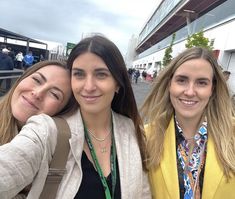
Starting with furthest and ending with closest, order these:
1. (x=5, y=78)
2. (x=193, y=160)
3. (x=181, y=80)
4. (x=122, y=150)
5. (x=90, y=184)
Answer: (x=5, y=78) < (x=181, y=80) < (x=193, y=160) < (x=122, y=150) < (x=90, y=184)

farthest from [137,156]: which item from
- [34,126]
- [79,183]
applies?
[34,126]

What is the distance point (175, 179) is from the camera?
226cm

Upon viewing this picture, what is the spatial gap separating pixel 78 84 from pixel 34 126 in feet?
1.46

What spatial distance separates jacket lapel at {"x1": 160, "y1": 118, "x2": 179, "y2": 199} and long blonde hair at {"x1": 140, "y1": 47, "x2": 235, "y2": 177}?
1.6 inches

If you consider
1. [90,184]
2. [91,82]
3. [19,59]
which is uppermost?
[91,82]

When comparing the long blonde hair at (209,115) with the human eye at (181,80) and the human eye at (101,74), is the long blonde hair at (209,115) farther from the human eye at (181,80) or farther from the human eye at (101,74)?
the human eye at (101,74)

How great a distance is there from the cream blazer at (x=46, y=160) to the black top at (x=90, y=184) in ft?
0.14

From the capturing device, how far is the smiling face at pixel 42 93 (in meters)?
2.12

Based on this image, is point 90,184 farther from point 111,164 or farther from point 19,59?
point 19,59

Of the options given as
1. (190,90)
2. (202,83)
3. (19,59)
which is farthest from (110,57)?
(19,59)

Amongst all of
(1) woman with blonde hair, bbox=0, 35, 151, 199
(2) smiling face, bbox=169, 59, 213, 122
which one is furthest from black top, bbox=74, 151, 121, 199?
(2) smiling face, bbox=169, 59, 213, 122

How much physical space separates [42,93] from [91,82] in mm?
420

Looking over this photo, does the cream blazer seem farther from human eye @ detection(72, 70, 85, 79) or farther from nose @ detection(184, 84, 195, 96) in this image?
nose @ detection(184, 84, 195, 96)

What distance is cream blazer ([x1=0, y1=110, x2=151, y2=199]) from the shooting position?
4.84ft
